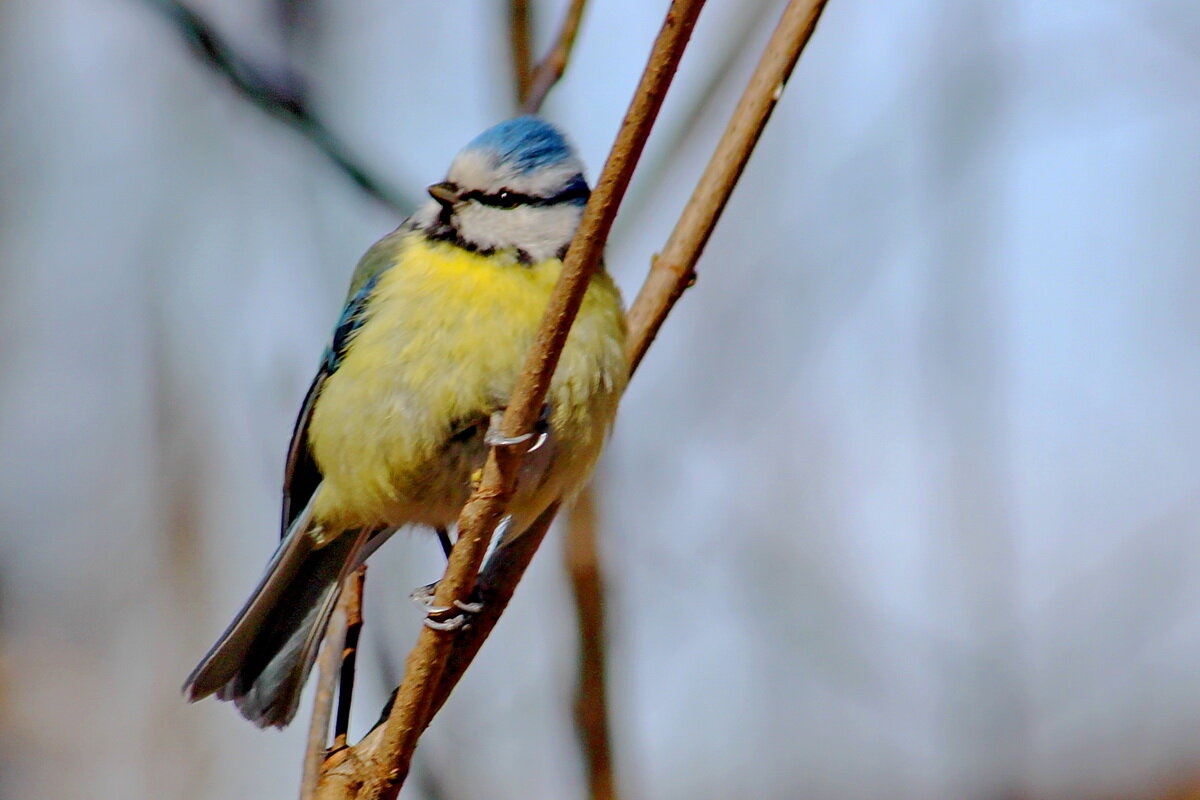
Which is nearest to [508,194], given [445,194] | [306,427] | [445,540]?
[445,194]

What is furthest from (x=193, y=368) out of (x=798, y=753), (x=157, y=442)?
(x=798, y=753)

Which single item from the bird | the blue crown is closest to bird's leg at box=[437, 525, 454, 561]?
the bird

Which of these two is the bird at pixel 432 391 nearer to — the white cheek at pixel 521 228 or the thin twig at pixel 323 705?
the white cheek at pixel 521 228

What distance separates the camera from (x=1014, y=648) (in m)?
2.16

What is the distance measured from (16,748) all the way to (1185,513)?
2.68m

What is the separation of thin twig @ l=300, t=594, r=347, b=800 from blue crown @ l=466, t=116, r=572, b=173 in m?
0.89

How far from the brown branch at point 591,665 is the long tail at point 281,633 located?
590 mm

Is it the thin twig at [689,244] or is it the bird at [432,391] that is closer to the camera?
the thin twig at [689,244]

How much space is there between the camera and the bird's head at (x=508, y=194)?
208cm

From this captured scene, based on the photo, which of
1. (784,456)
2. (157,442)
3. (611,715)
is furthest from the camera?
(784,456)

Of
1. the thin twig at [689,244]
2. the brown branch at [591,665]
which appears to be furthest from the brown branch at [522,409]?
the brown branch at [591,665]

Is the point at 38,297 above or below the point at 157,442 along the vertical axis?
above

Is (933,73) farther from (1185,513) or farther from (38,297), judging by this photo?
(38,297)

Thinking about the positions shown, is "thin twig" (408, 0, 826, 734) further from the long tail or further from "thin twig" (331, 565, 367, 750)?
the long tail
